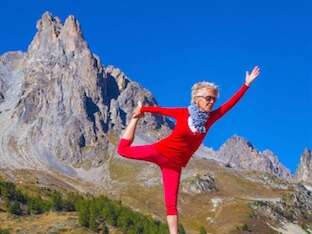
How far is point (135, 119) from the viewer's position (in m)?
17.9

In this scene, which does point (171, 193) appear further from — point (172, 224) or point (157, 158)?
point (157, 158)

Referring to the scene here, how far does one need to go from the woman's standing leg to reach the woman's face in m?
1.85

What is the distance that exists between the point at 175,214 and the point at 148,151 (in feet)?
6.61

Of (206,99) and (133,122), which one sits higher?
(206,99)

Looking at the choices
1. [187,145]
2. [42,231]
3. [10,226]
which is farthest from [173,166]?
[10,226]

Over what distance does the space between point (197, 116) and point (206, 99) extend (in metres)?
0.55

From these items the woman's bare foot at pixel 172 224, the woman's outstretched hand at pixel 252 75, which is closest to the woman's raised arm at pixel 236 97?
the woman's outstretched hand at pixel 252 75

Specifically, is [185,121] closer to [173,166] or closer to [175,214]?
[173,166]

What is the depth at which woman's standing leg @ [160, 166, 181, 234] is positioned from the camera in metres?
17.1

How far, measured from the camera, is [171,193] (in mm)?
17688

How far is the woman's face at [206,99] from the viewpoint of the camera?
17.7m

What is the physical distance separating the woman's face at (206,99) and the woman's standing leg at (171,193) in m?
1.85

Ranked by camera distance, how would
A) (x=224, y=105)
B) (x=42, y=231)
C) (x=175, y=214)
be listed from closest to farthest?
1. (x=175, y=214)
2. (x=224, y=105)
3. (x=42, y=231)

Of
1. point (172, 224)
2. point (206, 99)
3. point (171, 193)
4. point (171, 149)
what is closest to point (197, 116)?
point (206, 99)
